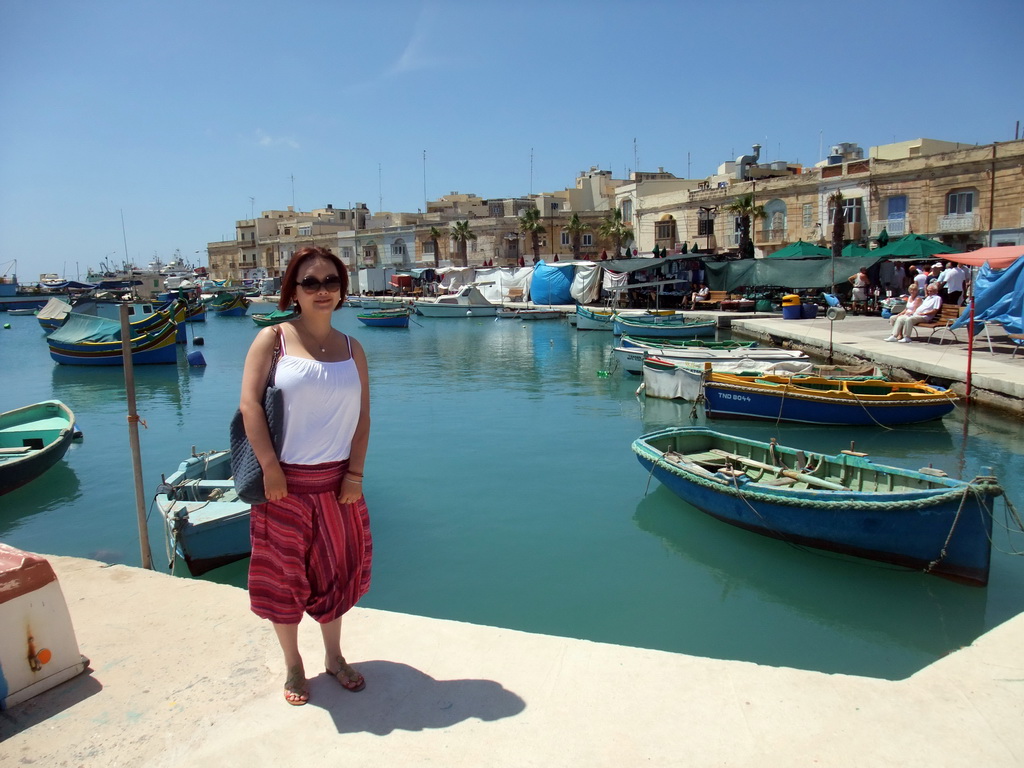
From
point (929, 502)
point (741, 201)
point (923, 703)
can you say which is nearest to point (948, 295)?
point (741, 201)

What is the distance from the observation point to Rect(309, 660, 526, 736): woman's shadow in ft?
10.6

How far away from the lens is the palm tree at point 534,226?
59844 mm

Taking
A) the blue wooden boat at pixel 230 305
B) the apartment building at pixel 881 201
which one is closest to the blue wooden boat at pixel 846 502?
the apartment building at pixel 881 201

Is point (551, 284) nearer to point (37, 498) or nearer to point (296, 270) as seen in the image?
point (37, 498)

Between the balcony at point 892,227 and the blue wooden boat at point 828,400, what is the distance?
929 inches

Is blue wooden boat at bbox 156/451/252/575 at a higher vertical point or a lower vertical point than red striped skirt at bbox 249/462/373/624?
lower

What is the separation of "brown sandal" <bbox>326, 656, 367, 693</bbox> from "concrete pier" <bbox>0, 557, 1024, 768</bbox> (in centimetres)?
5

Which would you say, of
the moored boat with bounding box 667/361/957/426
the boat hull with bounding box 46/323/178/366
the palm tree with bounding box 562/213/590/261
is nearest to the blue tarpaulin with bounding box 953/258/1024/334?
the moored boat with bounding box 667/361/957/426

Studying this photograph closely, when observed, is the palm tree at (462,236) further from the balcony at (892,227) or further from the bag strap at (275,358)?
→ the bag strap at (275,358)

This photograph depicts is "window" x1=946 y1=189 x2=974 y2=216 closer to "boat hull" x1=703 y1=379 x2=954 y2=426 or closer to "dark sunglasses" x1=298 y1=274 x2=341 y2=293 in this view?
"boat hull" x1=703 y1=379 x2=954 y2=426

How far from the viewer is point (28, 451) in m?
11.3

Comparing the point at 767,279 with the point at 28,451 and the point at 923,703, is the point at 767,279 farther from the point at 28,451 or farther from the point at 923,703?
the point at 923,703

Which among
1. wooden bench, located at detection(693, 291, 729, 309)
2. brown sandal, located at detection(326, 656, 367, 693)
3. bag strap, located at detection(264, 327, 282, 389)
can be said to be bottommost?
brown sandal, located at detection(326, 656, 367, 693)

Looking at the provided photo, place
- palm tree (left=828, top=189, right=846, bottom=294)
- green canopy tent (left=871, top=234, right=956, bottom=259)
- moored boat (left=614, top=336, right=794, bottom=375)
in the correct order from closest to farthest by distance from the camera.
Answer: moored boat (left=614, top=336, right=794, bottom=375) < green canopy tent (left=871, top=234, right=956, bottom=259) < palm tree (left=828, top=189, right=846, bottom=294)
